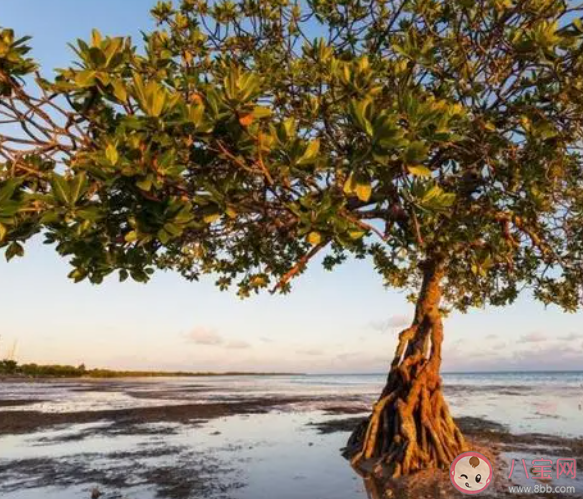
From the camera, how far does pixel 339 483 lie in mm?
9000

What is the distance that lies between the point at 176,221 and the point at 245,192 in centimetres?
97

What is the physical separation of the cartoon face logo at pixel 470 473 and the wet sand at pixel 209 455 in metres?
0.20

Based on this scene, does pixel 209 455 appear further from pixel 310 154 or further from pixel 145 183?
pixel 310 154

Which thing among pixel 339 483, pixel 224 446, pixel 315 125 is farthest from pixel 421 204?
pixel 224 446

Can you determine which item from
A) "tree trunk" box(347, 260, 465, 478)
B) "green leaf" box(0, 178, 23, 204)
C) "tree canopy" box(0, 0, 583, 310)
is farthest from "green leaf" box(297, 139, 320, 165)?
"tree trunk" box(347, 260, 465, 478)

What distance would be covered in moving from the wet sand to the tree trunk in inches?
22.7

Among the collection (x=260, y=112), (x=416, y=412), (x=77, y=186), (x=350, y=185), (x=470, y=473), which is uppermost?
(x=260, y=112)

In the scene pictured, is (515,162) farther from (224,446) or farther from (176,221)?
(224,446)

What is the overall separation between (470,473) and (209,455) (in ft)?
18.8

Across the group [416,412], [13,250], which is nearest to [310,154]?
[13,250]

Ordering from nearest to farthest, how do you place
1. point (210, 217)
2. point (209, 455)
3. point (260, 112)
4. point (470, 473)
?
1. point (260, 112)
2. point (210, 217)
3. point (470, 473)
4. point (209, 455)

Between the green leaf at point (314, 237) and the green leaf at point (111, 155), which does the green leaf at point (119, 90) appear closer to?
Answer: the green leaf at point (111, 155)

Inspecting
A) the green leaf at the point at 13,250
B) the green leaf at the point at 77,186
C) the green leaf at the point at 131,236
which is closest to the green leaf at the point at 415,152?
the green leaf at the point at 131,236

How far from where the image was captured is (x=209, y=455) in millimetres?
11773
